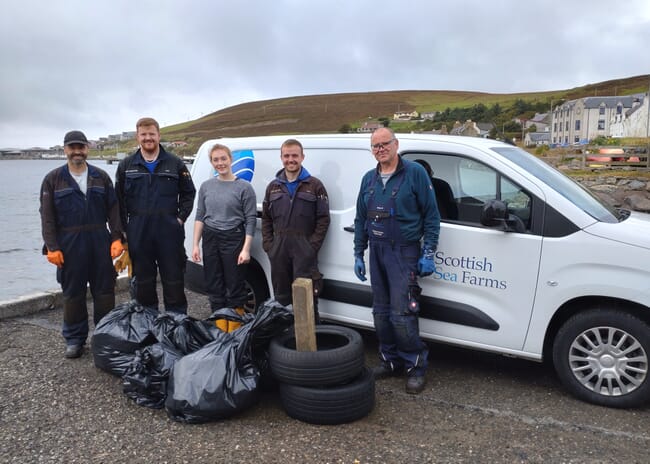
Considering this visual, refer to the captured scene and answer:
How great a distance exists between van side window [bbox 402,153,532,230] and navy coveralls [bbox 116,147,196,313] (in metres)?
2.17

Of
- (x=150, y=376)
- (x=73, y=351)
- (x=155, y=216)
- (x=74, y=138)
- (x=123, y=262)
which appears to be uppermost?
(x=74, y=138)

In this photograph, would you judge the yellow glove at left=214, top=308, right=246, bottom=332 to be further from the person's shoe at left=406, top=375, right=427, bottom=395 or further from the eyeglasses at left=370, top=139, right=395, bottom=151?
the eyeglasses at left=370, top=139, right=395, bottom=151

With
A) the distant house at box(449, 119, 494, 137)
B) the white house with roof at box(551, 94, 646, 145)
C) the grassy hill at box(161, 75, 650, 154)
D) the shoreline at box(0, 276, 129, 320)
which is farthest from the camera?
the grassy hill at box(161, 75, 650, 154)

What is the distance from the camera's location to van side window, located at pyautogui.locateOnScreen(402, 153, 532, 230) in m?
3.97

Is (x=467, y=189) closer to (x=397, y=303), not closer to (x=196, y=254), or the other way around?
(x=397, y=303)

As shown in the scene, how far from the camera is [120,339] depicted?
4336 millimetres

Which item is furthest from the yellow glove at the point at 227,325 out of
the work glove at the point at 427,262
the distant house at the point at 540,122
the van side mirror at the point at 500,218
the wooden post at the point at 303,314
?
the distant house at the point at 540,122

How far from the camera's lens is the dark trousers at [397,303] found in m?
4.01

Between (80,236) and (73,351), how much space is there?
1.05 m

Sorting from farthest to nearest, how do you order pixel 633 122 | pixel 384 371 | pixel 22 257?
pixel 633 122 < pixel 22 257 < pixel 384 371

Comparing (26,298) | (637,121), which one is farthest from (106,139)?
(26,298)

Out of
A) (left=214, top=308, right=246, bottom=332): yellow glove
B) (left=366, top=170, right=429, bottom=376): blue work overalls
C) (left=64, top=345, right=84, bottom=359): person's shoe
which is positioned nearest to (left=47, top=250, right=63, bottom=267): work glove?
(left=64, top=345, right=84, bottom=359): person's shoe

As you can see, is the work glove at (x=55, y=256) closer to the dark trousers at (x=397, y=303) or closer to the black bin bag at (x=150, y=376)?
the black bin bag at (x=150, y=376)

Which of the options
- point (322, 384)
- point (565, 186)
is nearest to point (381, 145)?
point (565, 186)
